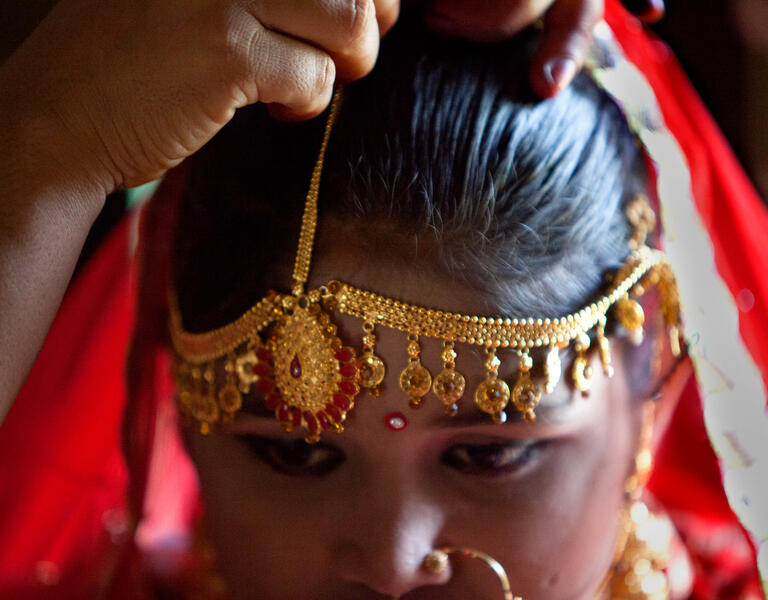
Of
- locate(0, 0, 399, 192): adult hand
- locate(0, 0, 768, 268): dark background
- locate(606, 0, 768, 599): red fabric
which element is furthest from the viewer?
locate(0, 0, 768, 268): dark background

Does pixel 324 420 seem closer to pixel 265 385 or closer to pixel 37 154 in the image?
pixel 265 385

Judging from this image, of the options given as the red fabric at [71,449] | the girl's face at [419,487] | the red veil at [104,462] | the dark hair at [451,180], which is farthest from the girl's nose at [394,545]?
the red fabric at [71,449]

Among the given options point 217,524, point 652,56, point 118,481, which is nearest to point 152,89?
point 217,524

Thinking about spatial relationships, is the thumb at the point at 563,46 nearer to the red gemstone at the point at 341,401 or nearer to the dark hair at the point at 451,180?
the dark hair at the point at 451,180

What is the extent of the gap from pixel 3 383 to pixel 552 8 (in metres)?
0.61

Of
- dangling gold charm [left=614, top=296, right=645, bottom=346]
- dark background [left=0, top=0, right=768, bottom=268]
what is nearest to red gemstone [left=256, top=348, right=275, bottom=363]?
dangling gold charm [left=614, top=296, right=645, bottom=346]

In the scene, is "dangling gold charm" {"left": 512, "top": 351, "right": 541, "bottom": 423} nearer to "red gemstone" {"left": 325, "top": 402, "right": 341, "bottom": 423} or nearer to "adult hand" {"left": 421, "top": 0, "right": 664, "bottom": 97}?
"red gemstone" {"left": 325, "top": 402, "right": 341, "bottom": 423}

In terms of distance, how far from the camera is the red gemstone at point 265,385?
2.57 feet

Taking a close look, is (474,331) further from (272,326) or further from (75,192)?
(75,192)

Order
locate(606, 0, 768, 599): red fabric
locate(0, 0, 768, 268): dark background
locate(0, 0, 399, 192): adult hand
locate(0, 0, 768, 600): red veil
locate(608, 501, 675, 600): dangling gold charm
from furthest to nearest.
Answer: locate(0, 0, 768, 268): dark background → locate(0, 0, 768, 600): red veil → locate(608, 501, 675, 600): dangling gold charm → locate(606, 0, 768, 599): red fabric → locate(0, 0, 399, 192): adult hand

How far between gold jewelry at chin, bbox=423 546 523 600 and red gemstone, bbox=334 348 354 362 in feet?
0.66

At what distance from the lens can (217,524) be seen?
0.91 metres

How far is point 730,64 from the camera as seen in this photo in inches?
61.5

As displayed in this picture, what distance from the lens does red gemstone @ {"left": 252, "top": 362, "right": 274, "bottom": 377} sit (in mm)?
784
